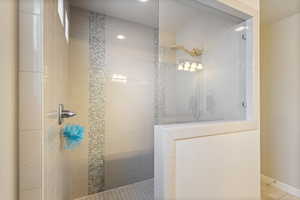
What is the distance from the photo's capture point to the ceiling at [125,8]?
1.95m

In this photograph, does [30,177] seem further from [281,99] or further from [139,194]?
[281,99]

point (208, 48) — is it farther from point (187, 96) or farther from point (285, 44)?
point (285, 44)

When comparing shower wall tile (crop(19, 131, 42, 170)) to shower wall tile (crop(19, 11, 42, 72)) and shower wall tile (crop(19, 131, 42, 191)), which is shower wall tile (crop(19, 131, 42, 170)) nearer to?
shower wall tile (crop(19, 131, 42, 191))

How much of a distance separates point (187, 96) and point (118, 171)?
1555mm

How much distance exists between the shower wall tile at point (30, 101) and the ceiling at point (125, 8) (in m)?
1.66

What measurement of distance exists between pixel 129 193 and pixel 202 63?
1910 millimetres

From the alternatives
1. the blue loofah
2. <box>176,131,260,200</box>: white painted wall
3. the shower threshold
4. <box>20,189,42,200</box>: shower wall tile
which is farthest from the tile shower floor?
<box>20,189,42,200</box>: shower wall tile

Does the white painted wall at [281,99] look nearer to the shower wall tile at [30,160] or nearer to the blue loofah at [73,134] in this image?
the blue loofah at [73,134]

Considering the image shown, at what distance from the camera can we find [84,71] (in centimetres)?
208

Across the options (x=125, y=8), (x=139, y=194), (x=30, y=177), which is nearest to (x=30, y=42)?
(x=30, y=177)

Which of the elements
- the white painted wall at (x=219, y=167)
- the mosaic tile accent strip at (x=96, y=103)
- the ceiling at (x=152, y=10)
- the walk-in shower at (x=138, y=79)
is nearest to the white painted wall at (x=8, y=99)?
the walk-in shower at (x=138, y=79)

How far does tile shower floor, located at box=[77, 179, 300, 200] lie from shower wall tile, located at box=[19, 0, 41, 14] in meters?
2.14

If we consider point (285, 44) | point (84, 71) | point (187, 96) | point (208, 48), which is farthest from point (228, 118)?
point (84, 71)

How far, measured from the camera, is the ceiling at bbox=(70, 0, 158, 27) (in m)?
1.95
